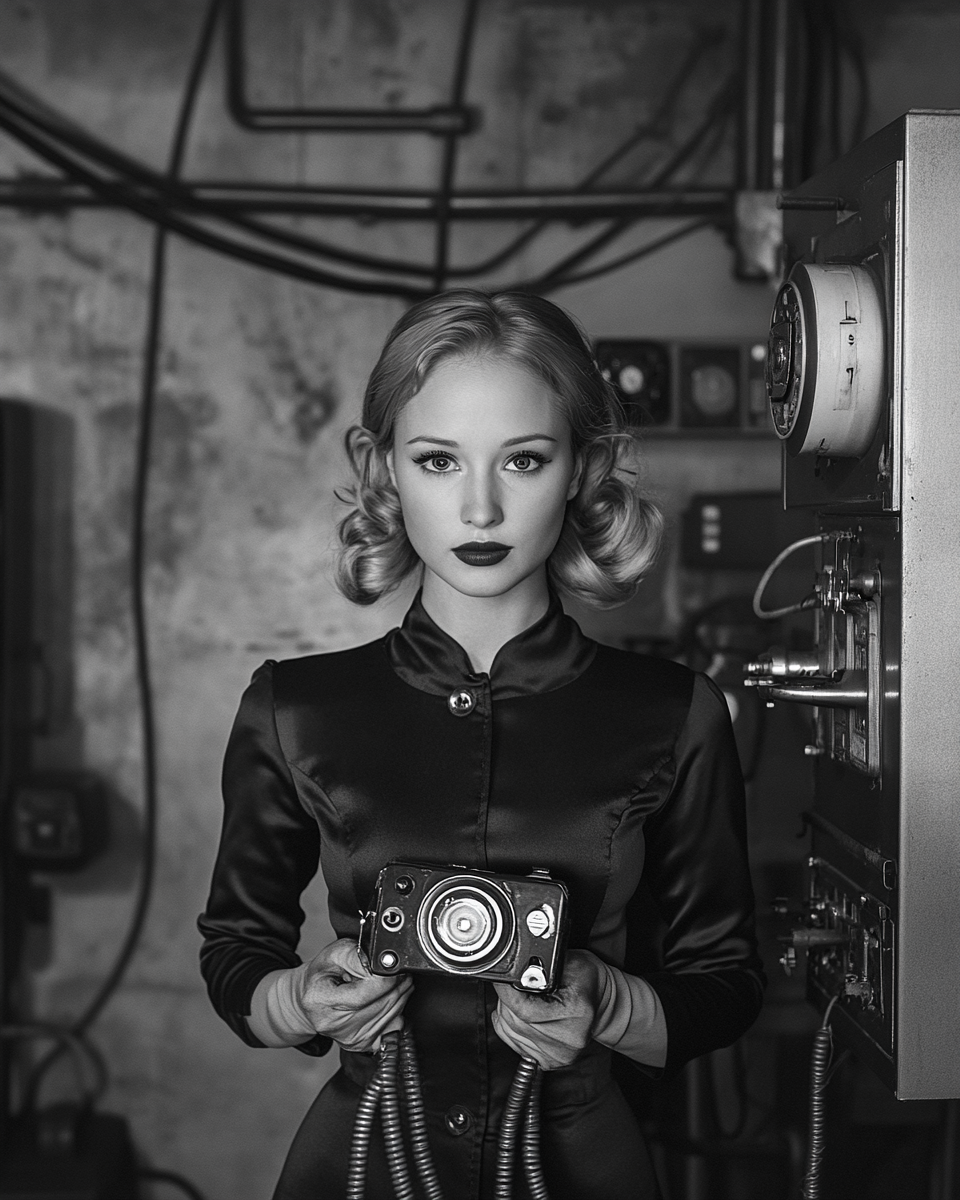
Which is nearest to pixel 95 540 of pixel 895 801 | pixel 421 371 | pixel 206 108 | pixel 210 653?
pixel 210 653

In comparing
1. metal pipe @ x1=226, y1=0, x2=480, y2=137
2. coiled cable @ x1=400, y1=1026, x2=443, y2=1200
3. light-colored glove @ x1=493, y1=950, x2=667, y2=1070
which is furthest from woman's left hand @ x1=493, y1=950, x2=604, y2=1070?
metal pipe @ x1=226, y1=0, x2=480, y2=137

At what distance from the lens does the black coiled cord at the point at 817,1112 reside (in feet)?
4.33

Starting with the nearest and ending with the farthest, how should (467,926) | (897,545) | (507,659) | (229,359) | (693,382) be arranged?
1. (467,926)
2. (897,545)
3. (507,659)
4. (693,382)
5. (229,359)

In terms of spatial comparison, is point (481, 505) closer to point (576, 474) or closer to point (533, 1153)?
point (576, 474)

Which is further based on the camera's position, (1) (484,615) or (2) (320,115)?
(2) (320,115)

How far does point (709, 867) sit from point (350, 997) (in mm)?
377

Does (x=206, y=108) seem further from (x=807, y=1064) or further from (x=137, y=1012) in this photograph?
(x=807, y=1064)

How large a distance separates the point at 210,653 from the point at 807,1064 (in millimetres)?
1324

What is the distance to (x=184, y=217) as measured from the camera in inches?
96.5

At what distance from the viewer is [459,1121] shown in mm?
1194

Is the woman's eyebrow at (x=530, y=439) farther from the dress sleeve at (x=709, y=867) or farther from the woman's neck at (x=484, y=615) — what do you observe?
the dress sleeve at (x=709, y=867)

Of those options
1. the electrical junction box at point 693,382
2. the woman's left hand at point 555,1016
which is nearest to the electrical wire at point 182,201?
the electrical junction box at point 693,382

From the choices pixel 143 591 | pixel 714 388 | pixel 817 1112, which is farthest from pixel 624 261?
pixel 817 1112

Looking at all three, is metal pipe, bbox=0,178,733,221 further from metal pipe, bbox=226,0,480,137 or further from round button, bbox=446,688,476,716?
round button, bbox=446,688,476,716
